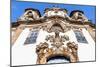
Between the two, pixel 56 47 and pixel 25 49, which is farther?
pixel 56 47

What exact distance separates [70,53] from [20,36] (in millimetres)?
680

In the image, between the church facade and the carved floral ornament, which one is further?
the carved floral ornament

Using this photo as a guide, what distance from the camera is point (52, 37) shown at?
265 centimetres

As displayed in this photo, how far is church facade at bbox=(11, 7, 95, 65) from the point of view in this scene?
2484mm

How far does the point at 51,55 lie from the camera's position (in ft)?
8.67

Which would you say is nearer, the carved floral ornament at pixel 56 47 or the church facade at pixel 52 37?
the church facade at pixel 52 37

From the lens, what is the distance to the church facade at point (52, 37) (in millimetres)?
2484

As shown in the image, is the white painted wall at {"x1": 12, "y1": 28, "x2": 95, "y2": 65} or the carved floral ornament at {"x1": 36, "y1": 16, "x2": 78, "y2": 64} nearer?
the white painted wall at {"x1": 12, "y1": 28, "x2": 95, "y2": 65}

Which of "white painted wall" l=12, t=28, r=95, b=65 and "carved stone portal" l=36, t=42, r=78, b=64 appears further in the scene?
"carved stone portal" l=36, t=42, r=78, b=64

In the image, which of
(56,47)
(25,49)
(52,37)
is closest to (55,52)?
(56,47)

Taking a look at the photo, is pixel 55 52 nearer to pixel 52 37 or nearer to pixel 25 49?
pixel 52 37
